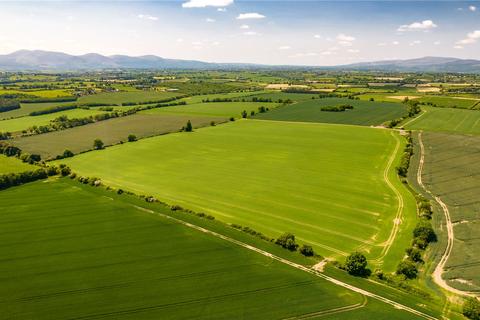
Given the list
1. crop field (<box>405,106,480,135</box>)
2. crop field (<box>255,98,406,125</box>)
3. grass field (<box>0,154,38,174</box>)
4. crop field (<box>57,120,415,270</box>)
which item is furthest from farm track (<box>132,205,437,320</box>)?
crop field (<box>255,98,406,125</box>)

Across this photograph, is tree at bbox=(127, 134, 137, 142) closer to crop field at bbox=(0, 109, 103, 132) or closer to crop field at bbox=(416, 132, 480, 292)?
crop field at bbox=(0, 109, 103, 132)

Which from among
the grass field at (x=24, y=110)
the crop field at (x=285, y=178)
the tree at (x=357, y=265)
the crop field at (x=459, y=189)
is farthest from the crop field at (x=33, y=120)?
the crop field at (x=459, y=189)

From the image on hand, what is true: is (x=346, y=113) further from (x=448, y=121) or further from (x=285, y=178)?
(x=285, y=178)

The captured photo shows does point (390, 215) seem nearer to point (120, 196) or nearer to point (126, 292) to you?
point (126, 292)

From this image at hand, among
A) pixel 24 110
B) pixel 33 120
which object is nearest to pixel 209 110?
pixel 33 120

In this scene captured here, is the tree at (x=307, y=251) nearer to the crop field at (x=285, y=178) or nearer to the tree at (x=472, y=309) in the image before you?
the crop field at (x=285, y=178)

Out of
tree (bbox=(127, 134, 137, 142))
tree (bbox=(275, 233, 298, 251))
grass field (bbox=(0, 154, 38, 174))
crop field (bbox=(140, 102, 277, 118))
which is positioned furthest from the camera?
crop field (bbox=(140, 102, 277, 118))
